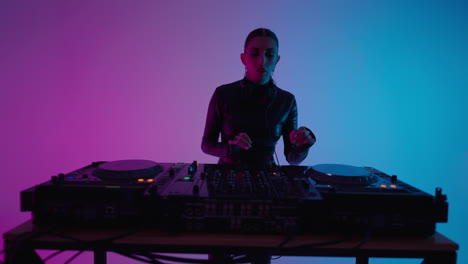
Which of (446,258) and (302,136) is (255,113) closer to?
(302,136)

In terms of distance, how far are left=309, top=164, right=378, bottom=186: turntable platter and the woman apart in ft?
1.06

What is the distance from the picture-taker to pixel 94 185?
1.06m

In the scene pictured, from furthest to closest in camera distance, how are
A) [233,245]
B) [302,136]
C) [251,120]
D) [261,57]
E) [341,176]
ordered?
[251,120], [261,57], [302,136], [341,176], [233,245]

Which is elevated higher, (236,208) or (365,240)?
(236,208)

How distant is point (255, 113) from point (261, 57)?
0.34m

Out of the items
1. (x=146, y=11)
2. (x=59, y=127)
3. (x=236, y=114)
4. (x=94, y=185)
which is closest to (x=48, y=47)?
(x=59, y=127)

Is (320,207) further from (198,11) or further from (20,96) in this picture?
(20,96)

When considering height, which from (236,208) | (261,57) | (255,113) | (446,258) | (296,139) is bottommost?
(446,258)

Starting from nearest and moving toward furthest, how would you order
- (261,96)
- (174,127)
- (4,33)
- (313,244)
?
(313,244)
(261,96)
(4,33)
(174,127)

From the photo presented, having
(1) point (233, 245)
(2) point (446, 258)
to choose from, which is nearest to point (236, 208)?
(1) point (233, 245)

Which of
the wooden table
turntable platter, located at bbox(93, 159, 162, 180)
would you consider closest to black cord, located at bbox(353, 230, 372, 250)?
the wooden table

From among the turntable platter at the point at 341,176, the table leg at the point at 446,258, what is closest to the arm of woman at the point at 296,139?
the turntable platter at the point at 341,176

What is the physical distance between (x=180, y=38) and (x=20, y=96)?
4.97ft

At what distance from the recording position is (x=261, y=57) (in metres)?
1.62
